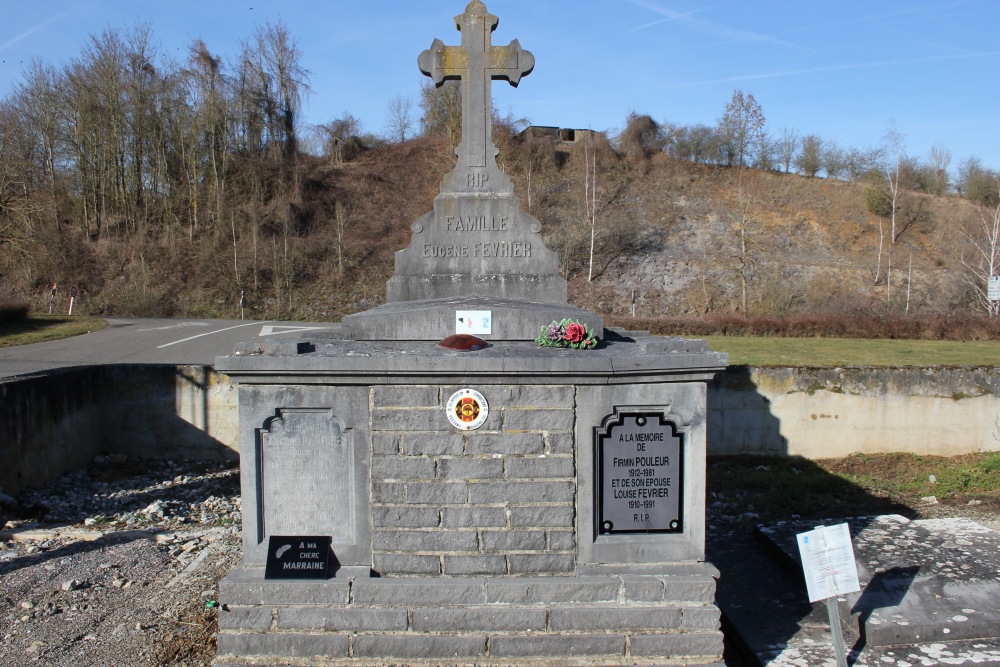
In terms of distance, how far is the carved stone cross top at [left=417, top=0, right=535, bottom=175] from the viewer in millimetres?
6875

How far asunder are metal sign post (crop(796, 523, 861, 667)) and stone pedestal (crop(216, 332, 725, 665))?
61 centimetres

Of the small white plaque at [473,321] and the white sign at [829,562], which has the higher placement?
the small white plaque at [473,321]

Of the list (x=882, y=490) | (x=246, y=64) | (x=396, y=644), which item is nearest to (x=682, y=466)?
(x=396, y=644)

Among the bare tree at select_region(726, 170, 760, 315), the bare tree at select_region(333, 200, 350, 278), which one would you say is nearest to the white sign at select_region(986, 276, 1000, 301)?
the bare tree at select_region(726, 170, 760, 315)

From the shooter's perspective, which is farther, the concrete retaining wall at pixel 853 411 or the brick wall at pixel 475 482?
the concrete retaining wall at pixel 853 411

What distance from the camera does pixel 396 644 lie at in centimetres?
441

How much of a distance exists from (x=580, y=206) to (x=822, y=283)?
1152cm

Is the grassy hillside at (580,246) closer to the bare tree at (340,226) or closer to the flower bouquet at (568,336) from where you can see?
the bare tree at (340,226)

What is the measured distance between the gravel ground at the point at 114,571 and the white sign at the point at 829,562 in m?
3.78

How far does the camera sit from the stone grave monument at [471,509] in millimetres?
4457

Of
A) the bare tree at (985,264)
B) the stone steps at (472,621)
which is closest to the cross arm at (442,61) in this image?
the stone steps at (472,621)

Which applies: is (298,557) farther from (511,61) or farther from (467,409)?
(511,61)

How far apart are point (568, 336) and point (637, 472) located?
46.7 inches

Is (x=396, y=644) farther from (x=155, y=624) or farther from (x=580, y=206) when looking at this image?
(x=580, y=206)
